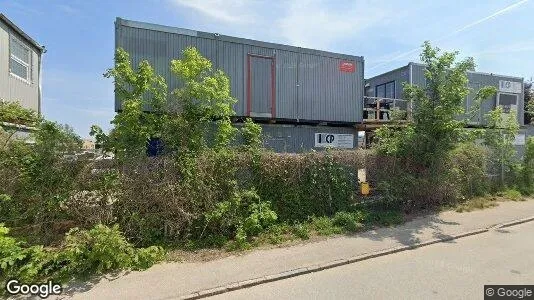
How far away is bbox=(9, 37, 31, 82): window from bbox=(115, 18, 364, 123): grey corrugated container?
6.69 metres

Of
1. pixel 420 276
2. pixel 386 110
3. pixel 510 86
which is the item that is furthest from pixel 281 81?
pixel 510 86

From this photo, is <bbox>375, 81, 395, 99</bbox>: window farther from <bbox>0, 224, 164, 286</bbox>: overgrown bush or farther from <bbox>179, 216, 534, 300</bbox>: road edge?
<bbox>0, 224, 164, 286</bbox>: overgrown bush

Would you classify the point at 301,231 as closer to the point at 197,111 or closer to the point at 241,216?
the point at 241,216

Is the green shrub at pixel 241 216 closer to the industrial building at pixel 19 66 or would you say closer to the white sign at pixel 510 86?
the industrial building at pixel 19 66

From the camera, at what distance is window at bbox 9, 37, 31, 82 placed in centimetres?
1327

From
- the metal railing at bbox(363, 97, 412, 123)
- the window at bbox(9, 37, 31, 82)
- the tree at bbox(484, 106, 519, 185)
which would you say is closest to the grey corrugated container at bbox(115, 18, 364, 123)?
the metal railing at bbox(363, 97, 412, 123)

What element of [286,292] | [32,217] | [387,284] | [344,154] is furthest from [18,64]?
[387,284]

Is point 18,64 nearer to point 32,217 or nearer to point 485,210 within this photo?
point 32,217

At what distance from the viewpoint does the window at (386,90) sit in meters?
17.6

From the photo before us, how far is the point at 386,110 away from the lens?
44.5 ft

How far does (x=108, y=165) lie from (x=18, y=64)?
11.9 meters

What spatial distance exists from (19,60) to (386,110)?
637 inches

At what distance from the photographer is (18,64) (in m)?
13.9

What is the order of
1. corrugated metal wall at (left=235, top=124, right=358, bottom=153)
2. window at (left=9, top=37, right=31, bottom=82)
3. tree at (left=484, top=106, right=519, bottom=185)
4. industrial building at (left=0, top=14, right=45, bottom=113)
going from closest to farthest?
tree at (left=484, top=106, right=519, bottom=185) → corrugated metal wall at (left=235, top=124, right=358, bottom=153) → industrial building at (left=0, top=14, right=45, bottom=113) → window at (left=9, top=37, right=31, bottom=82)
